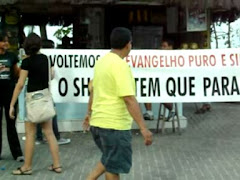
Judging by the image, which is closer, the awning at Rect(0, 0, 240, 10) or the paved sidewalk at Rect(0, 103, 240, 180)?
the paved sidewalk at Rect(0, 103, 240, 180)

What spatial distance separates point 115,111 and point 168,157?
296cm

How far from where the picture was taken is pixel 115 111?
4.68m

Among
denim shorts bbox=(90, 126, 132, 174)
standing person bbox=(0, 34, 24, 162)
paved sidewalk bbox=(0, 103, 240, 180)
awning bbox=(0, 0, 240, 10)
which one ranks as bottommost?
→ paved sidewalk bbox=(0, 103, 240, 180)

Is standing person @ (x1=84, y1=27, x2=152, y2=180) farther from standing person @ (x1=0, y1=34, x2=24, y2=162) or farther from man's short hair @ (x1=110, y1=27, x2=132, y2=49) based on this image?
standing person @ (x1=0, y1=34, x2=24, y2=162)

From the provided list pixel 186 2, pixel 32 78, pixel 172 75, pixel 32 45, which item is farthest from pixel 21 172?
pixel 186 2

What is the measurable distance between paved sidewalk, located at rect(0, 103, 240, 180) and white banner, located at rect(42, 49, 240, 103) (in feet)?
2.53

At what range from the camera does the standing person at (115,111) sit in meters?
4.57

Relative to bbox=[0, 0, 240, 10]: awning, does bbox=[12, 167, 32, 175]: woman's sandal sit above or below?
below

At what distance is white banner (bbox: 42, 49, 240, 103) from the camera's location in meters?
8.33

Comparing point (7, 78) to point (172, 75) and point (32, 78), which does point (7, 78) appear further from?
point (172, 75)

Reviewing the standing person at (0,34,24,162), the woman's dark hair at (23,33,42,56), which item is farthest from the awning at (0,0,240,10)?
the woman's dark hair at (23,33,42,56)

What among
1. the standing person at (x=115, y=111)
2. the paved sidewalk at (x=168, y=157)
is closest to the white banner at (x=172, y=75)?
the paved sidewalk at (x=168, y=157)

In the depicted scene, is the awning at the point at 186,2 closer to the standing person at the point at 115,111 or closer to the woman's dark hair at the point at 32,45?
the woman's dark hair at the point at 32,45

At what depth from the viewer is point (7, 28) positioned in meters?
11.5
